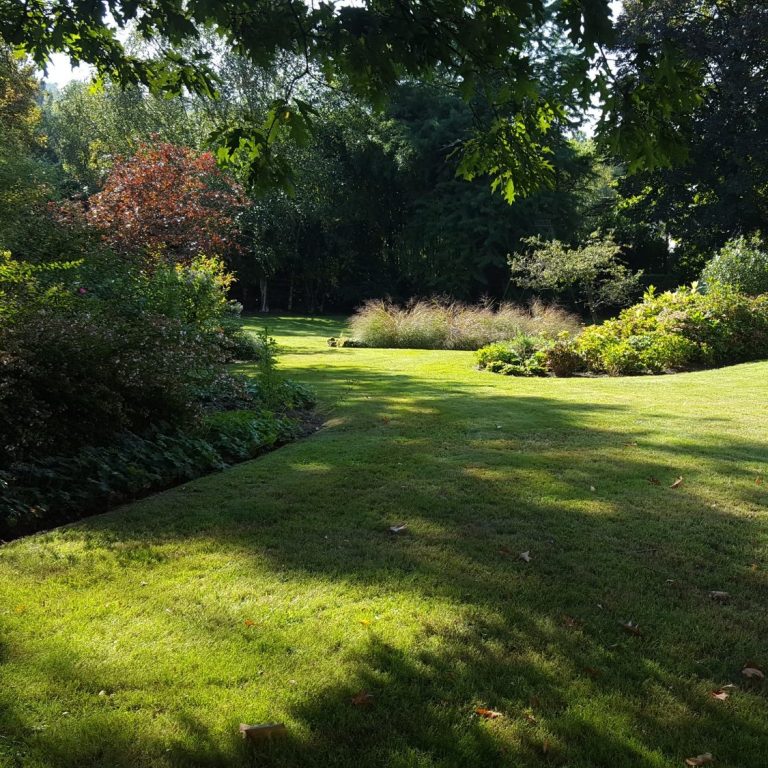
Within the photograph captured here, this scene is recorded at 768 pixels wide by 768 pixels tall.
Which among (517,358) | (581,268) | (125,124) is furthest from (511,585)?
(125,124)

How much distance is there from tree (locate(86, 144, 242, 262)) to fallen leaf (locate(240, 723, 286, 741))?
40.0ft

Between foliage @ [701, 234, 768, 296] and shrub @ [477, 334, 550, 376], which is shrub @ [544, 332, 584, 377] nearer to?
shrub @ [477, 334, 550, 376]

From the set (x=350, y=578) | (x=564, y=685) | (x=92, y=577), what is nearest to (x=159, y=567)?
(x=92, y=577)

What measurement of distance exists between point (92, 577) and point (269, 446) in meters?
2.99

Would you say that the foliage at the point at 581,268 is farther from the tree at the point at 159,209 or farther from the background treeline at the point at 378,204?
the tree at the point at 159,209

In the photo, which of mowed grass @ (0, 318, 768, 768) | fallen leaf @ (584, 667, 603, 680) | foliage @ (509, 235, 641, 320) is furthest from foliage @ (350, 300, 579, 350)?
fallen leaf @ (584, 667, 603, 680)

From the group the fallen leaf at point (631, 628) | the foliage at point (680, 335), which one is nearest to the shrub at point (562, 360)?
the foliage at point (680, 335)

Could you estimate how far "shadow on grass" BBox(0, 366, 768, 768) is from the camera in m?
2.11

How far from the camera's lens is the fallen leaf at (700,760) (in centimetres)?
203

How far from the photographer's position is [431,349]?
1712 cm

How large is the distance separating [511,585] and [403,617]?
64 cm

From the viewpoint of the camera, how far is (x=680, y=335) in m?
13.0

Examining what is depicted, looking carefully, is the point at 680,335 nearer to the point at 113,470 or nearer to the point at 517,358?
the point at 517,358

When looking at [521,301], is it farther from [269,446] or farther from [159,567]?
[159,567]
